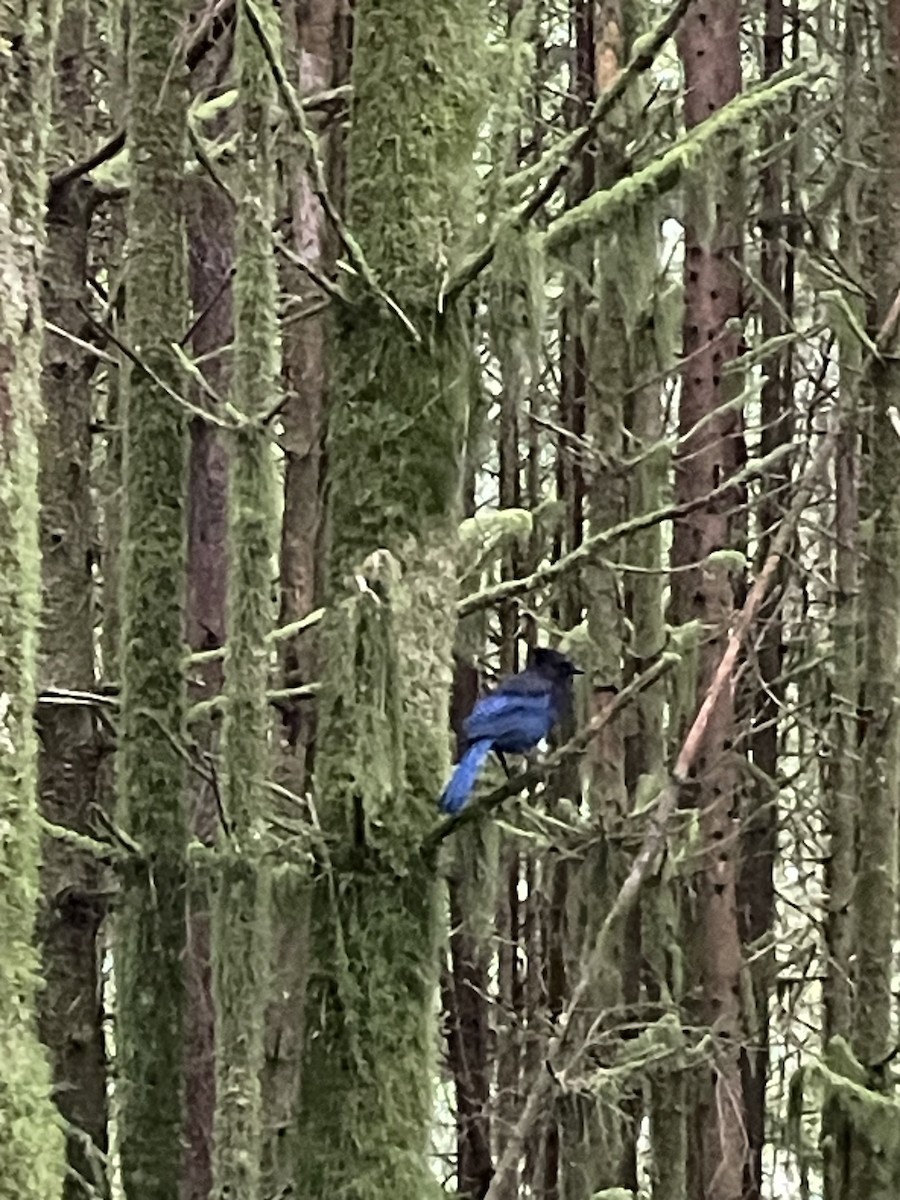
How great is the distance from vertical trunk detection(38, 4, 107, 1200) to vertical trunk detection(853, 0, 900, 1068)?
268cm

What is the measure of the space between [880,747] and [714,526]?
8.25 ft

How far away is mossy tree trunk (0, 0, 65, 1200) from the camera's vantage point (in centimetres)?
188

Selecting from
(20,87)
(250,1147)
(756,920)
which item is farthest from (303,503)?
(20,87)

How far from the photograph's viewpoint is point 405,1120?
3512 mm

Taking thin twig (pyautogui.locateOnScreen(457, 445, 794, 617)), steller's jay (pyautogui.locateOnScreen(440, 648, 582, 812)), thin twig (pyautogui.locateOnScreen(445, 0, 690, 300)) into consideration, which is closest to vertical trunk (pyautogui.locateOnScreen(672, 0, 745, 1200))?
steller's jay (pyautogui.locateOnScreen(440, 648, 582, 812))

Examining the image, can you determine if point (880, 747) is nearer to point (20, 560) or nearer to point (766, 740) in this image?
point (20, 560)

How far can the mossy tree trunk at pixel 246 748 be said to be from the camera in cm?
395

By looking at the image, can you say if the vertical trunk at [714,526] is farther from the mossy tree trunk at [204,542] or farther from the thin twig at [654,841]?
the thin twig at [654,841]

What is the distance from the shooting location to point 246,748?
400 centimetres

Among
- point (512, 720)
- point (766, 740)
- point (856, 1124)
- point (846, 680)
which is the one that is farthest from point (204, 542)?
point (766, 740)

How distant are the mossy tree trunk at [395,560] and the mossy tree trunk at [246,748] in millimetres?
429

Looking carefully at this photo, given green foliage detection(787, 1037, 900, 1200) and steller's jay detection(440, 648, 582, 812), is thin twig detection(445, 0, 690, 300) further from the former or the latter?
green foliage detection(787, 1037, 900, 1200)

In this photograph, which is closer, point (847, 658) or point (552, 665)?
point (552, 665)

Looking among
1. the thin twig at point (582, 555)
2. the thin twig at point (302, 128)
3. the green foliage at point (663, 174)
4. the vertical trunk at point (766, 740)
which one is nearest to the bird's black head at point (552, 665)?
the thin twig at point (582, 555)
